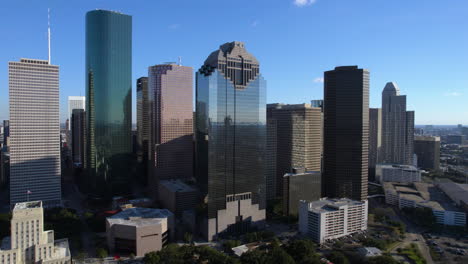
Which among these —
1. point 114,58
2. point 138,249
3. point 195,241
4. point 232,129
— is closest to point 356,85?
point 232,129

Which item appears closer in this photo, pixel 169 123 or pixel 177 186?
pixel 177 186

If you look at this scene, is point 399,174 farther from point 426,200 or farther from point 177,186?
point 177,186

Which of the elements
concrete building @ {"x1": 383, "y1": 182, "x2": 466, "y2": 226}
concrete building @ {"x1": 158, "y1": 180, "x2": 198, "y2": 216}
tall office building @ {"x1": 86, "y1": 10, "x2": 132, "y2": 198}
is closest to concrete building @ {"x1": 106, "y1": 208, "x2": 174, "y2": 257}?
concrete building @ {"x1": 158, "y1": 180, "x2": 198, "y2": 216}

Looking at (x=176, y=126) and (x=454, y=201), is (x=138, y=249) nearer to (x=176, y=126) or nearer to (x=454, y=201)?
(x=176, y=126)

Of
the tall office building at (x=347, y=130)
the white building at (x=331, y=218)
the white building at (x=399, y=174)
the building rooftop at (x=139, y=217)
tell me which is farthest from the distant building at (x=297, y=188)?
the white building at (x=399, y=174)

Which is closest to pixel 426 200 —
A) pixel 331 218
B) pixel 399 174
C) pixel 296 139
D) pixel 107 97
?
pixel 399 174

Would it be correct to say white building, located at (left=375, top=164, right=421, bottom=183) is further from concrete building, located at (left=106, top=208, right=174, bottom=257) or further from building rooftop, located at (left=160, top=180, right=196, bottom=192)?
concrete building, located at (left=106, top=208, right=174, bottom=257)
